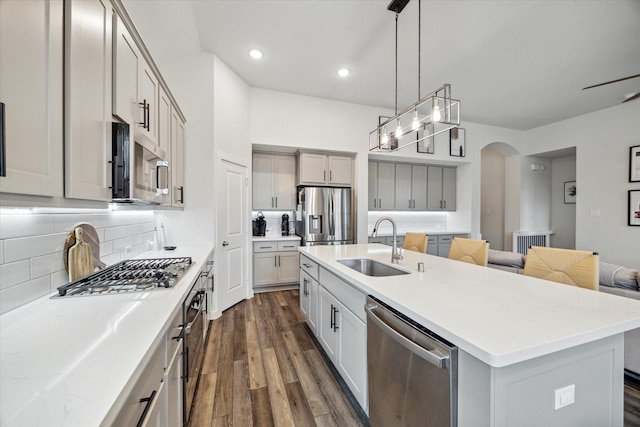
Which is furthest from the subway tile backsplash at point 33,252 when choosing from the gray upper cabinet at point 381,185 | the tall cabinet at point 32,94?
the gray upper cabinet at point 381,185

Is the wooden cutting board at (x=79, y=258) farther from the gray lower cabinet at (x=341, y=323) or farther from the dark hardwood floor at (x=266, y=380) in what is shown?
the gray lower cabinet at (x=341, y=323)

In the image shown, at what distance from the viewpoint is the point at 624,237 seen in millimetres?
4219

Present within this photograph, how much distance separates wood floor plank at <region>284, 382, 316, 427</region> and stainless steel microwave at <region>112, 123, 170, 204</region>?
5.22ft

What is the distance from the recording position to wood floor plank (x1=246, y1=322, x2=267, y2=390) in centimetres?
190

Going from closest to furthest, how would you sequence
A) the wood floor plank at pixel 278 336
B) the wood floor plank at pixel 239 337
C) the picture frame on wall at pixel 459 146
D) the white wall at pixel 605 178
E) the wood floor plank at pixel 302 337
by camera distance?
the wood floor plank at pixel 278 336 < the wood floor plank at pixel 239 337 < the wood floor plank at pixel 302 337 < the white wall at pixel 605 178 < the picture frame on wall at pixel 459 146

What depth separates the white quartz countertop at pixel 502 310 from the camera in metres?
0.80

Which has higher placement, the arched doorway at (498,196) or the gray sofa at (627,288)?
the arched doorway at (498,196)

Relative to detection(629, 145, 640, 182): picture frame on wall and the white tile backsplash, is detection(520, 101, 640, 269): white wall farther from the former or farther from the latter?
the white tile backsplash

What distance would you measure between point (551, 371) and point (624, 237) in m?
5.43

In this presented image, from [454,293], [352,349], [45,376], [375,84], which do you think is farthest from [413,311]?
[375,84]

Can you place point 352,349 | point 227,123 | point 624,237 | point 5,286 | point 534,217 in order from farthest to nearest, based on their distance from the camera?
point 534,217 < point 624,237 < point 227,123 < point 352,349 < point 5,286

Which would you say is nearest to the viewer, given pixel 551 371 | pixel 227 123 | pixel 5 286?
pixel 551 371

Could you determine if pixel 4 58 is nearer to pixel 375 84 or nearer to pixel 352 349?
pixel 352 349

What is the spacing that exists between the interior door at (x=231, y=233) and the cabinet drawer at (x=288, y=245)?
56 centimetres
